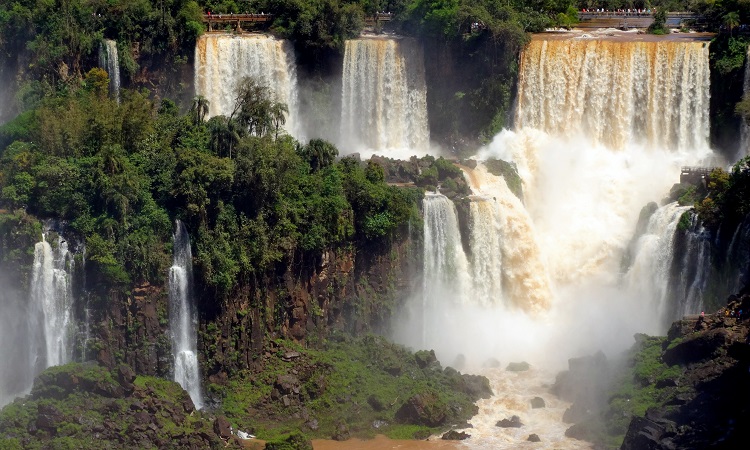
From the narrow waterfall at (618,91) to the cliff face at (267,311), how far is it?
13.0 meters

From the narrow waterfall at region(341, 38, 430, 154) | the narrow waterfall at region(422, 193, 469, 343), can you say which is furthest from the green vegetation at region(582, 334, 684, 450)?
the narrow waterfall at region(341, 38, 430, 154)

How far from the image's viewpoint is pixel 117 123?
57094 millimetres

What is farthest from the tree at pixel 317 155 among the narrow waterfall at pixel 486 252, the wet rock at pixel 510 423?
A: the wet rock at pixel 510 423

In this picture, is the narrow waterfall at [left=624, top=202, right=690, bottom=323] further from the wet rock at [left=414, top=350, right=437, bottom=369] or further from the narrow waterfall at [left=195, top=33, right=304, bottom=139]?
the narrow waterfall at [left=195, top=33, right=304, bottom=139]

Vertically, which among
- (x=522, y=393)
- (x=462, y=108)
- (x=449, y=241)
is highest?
(x=462, y=108)

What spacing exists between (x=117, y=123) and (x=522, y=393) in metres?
18.9

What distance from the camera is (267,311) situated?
55.0m

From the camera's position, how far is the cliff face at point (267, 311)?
170 feet

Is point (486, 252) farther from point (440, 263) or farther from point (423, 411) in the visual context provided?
point (423, 411)

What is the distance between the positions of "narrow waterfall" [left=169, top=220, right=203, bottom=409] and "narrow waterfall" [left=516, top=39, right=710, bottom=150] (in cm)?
2304

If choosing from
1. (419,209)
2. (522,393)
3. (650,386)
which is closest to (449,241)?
(419,209)

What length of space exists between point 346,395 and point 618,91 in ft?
75.6

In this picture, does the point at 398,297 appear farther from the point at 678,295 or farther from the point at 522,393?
the point at 678,295

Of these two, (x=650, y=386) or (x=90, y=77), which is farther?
(x=90, y=77)
